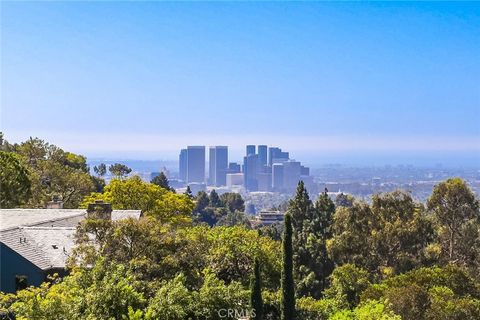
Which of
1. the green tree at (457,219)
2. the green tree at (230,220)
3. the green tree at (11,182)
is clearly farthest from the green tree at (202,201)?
the green tree at (457,219)

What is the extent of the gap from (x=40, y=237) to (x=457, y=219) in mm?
27841

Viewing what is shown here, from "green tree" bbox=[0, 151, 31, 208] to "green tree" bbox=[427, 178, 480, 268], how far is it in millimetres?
27920

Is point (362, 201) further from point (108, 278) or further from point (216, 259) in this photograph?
point (108, 278)

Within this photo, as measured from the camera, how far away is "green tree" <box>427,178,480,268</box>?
36438 millimetres

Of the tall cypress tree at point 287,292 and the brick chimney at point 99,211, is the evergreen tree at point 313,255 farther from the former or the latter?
the brick chimney at point 99,211

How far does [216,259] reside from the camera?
24.6 m

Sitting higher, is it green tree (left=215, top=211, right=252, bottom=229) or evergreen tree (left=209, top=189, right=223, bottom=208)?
evergreen tree (left=209, top=189, right=223, bottom=208)

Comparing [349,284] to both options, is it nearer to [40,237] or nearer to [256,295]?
[256,295]

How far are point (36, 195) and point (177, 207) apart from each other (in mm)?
13395

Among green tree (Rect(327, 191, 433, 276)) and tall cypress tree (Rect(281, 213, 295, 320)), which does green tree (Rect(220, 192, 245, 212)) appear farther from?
tall cypress tree (Rect(281, 213, 295, 320))

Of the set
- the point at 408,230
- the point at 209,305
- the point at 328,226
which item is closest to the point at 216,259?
the point at 209,305

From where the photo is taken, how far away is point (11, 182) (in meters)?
33.1

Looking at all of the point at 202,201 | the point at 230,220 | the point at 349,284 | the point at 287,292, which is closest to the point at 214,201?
the point at 202,201

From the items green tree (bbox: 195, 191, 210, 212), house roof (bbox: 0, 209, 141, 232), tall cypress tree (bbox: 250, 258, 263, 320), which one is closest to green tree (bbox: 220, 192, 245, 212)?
green tree (bbox: 195, 191, 210, 212)
